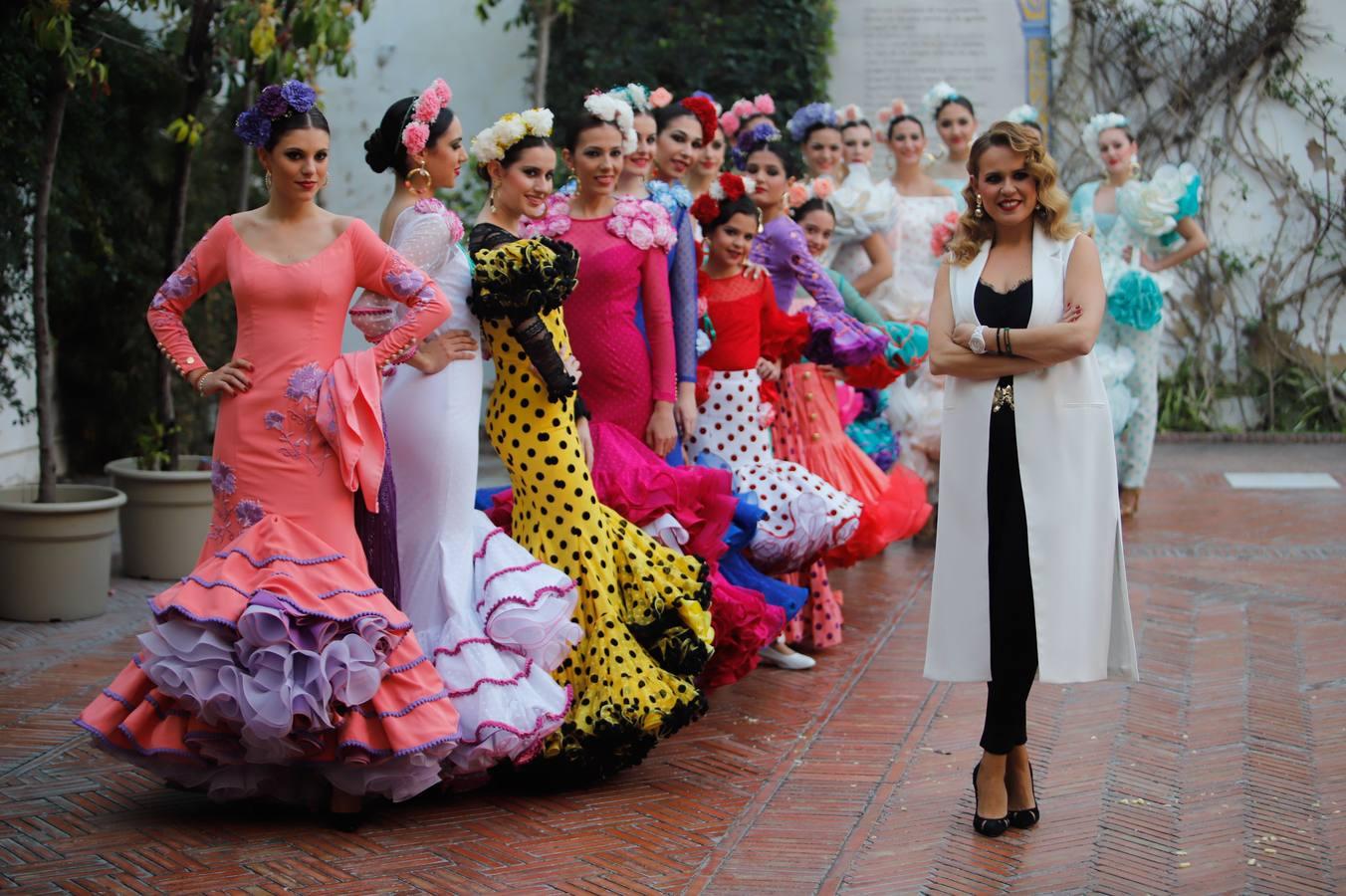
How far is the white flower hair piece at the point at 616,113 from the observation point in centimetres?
537

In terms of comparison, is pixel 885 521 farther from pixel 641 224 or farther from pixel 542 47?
pixel 542 47

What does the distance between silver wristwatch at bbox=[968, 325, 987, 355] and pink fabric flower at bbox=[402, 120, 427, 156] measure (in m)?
1.72

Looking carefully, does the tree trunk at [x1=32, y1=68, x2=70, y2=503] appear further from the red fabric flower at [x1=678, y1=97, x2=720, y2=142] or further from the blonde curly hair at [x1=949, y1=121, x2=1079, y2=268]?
the blonde curly hair at [x1=949, y1=121, x2=1079, y2=268]

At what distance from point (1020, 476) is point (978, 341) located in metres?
0.38

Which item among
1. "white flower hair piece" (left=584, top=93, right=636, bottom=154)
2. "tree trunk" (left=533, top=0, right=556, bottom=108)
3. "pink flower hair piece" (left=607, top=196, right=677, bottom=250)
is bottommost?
"pink flower hair piece" (left=607, top=196, right=677, bottom=250)

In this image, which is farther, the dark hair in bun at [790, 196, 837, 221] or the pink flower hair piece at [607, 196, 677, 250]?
the dark hair in bun at [790, 196, 837, 221]

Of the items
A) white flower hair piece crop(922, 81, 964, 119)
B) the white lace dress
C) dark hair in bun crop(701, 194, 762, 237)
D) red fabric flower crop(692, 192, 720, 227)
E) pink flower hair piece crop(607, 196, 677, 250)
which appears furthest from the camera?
white flower hair piece crop(922, 81, 964, 119)

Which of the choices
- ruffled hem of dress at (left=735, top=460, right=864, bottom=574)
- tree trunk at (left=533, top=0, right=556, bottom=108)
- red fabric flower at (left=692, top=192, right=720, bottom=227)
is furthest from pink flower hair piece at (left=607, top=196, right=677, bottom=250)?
tree trunk at (left=533, top=0, right=556, bottom=108)

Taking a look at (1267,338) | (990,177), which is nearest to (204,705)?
(990,177)

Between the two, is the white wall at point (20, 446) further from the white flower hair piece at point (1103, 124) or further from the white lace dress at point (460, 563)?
the white flower hair piece at point (1103, 124)

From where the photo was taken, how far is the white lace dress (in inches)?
183

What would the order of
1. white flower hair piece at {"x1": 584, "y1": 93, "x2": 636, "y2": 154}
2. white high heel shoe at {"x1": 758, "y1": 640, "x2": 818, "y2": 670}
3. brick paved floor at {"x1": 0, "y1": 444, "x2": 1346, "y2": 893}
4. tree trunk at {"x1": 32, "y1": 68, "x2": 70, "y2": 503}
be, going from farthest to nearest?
tree trunk at {"x1": 32, "y1": 68, "x2": 70, "y2": 503}, white high heel shoe at {"x1": 758, "y1": 640, "x2": 818, "y2": 670}, white flower hair piece at {"x1": 584, "y1": 93, "x2": 636, "y2": 154}, brick paved floor at {"x1": 0, "y1": 444, "x2": 1346, "y2": 893}

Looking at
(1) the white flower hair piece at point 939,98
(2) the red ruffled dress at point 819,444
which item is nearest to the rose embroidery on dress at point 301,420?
(2) the red ruffled dress at point 819,444

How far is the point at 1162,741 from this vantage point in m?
5.41
